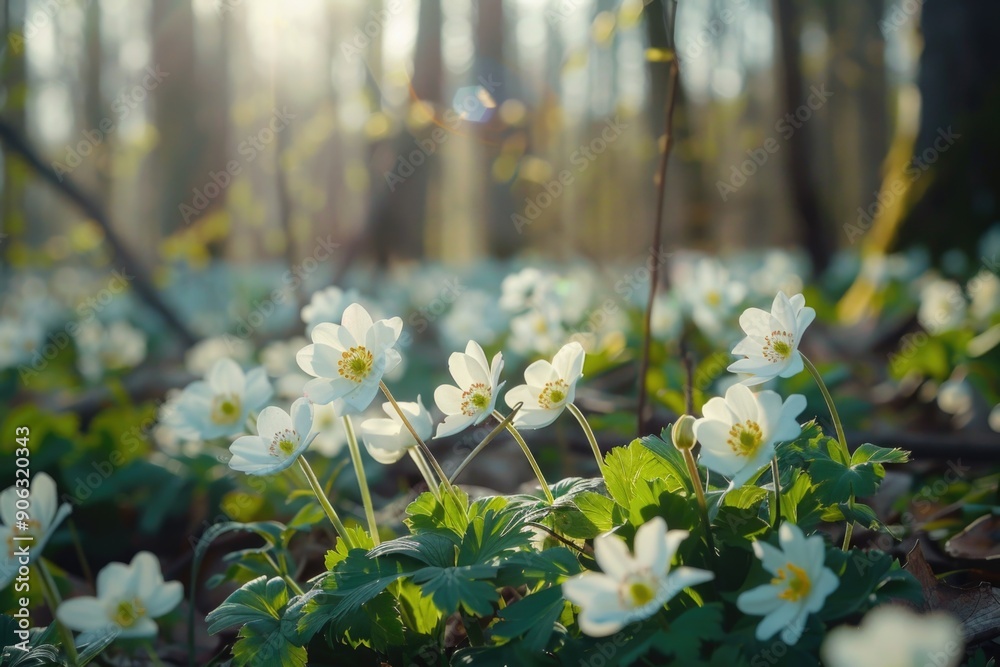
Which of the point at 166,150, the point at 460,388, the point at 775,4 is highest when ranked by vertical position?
the point at 775,4

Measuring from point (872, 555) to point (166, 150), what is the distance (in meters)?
22.4

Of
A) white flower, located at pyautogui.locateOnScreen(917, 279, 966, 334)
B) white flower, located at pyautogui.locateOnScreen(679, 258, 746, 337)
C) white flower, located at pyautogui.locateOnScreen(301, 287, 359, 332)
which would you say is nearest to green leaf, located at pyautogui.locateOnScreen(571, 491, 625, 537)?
white flower, located at pyautogui.locateOnScreen(301, 287, 359, 332)

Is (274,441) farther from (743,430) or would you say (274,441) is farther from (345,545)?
(743,430)

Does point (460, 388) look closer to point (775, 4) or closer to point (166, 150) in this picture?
point (775, 4)

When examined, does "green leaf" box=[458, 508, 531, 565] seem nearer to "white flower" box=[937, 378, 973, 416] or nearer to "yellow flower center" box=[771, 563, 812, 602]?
"yellow flower center" box=[771, 563, 812, 602]

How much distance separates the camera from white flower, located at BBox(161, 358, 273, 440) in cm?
177

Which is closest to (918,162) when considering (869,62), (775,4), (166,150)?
(775,4)

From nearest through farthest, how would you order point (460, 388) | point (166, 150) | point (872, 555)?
point (872, 555) < point (460, 388) < point (166, 150)

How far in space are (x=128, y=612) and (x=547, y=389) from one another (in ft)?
2.85

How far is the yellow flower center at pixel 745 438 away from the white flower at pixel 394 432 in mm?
584

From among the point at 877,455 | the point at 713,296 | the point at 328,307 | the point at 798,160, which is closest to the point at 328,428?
the point at 328,307

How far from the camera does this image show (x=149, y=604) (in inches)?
A: 56.1

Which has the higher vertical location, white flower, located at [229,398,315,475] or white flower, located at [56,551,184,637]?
white flower, located at [229,398,315,475]

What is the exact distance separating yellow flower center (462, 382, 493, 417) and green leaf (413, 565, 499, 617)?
299 mm
